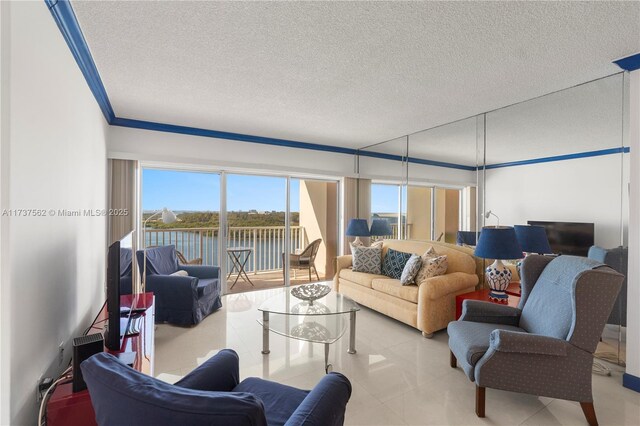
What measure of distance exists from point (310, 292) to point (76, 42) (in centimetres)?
266

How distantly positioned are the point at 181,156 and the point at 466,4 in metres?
3.74

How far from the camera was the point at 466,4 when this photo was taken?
5.51 feet

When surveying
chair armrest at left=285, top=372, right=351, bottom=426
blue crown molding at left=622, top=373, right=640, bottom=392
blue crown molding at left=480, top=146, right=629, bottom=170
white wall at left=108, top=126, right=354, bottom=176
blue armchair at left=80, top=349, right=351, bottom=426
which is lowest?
blue crown molding at left=622, top=373, right=640, bottom=392

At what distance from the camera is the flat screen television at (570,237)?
273 centimetres

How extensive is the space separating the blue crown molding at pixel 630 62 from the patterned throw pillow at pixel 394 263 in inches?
105

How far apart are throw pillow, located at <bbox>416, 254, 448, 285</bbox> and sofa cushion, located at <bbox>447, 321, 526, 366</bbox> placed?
3.30 feet

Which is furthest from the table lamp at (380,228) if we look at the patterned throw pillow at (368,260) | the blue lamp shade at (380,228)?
the patterned throw pillow at (368,260)

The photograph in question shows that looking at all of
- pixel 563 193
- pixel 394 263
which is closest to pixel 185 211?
pixel 394 263

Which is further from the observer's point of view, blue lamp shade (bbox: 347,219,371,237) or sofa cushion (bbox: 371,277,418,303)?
blue lamp shade (bbox: 347,219,371,237)

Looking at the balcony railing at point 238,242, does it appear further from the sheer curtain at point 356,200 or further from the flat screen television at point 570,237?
the flat screen television at point 570,237

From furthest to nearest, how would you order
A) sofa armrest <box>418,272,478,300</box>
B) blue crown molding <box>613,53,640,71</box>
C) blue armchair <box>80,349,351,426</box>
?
1. sofa armrest <box>418,272,478,300</box>
2. blue crown molding <box>613,53,640,71</box>
3. blue armchair <box>80,349,351,426</box>

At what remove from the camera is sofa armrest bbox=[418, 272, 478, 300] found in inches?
121

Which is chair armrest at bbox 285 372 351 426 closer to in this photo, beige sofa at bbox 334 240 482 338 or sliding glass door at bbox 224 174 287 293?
beige sofa at bbox 334 240 482 338

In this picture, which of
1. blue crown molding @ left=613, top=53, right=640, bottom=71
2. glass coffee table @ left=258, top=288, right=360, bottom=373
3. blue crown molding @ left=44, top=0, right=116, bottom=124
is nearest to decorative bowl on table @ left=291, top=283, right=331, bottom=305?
glass coffee table @ left=258, top=288, right=360, bottom=373
